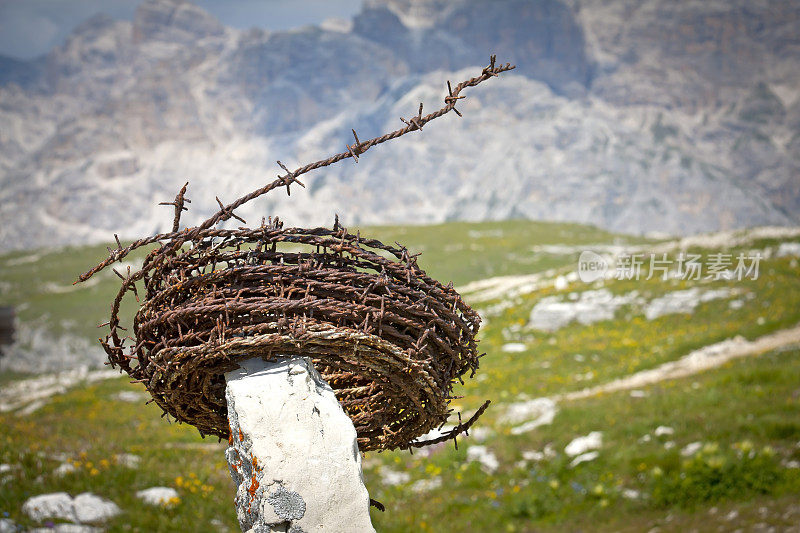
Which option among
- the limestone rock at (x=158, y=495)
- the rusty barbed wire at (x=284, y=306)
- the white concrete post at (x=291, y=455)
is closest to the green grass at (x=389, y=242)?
the limestone rock at (x=158, y=495)

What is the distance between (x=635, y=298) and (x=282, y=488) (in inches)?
907

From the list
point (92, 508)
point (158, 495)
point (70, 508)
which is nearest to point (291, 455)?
point (92, 508)

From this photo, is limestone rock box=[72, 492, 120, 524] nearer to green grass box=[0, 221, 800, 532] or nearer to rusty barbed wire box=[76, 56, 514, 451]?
green grass box=[0, 221, 800, 532]

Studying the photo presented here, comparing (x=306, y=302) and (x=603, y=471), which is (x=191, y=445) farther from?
(x=306, y=302)

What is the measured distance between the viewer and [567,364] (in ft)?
65.2

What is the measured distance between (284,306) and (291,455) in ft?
2.66

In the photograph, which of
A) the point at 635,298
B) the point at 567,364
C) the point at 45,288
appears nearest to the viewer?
the point at 567,364

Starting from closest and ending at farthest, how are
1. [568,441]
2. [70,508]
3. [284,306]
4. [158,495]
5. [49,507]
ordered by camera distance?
[284,306] → [49,507] → [70,508] → [158,495] → [568,441]

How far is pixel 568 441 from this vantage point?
12.2 metres

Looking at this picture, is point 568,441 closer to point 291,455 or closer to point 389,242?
point 291,455

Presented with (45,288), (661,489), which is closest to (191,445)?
(661,489)

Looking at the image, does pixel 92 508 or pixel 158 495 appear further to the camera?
pixel 158 495

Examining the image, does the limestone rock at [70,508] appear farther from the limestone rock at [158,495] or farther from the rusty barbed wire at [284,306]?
the rusty barbed wire at [284,306]

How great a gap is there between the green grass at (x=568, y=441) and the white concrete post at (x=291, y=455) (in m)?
4.96
